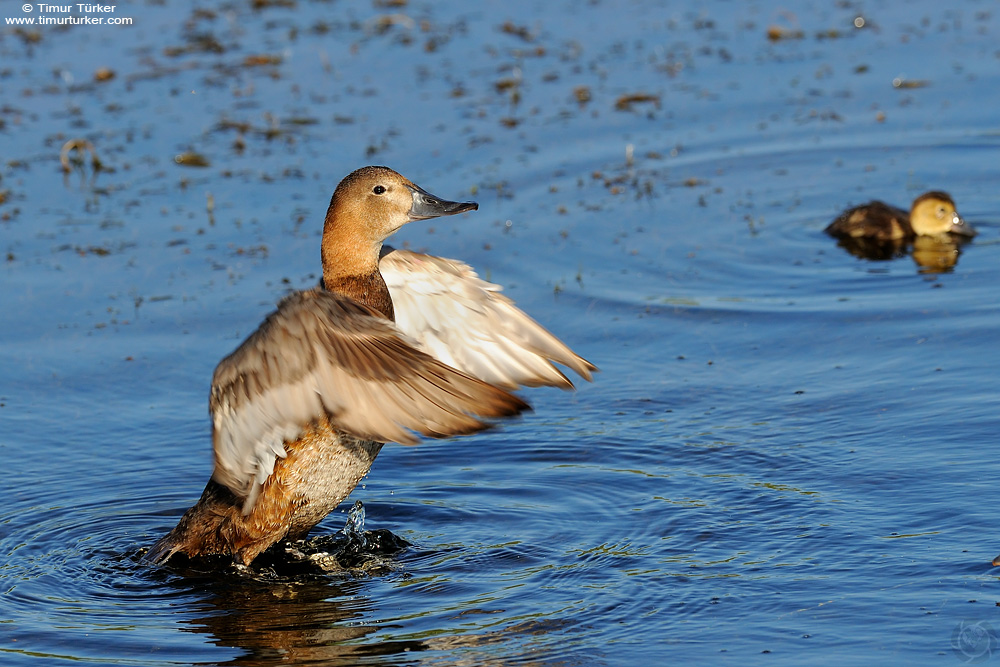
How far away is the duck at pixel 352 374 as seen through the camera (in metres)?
4.69

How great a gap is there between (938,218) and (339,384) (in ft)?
20.5

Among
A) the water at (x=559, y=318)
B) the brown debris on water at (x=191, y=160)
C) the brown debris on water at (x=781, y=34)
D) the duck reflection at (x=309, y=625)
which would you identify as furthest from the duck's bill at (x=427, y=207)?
the brown debris on water at (x=781, y=34)

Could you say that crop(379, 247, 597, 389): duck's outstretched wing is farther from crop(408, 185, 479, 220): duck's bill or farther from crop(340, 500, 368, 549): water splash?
crop(340, 500, 368, 549): water splash

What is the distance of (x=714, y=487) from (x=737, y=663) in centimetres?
162

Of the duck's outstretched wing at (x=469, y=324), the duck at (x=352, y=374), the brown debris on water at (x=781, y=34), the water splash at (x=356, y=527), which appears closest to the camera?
the duck at (x=352, y=374)

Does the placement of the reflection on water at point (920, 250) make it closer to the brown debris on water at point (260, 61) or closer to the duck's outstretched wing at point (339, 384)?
the duck's outstretched wing at point (339, 384)

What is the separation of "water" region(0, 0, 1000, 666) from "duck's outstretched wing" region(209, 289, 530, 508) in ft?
3.18

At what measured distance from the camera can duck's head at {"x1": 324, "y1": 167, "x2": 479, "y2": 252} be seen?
593cm

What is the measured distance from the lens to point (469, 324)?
6.22 metres

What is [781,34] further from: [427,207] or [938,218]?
[427,207]

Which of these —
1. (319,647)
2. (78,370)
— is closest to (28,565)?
(319,647)

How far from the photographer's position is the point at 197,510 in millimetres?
6043

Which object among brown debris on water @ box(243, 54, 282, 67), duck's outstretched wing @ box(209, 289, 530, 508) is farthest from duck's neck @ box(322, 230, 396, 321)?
brown debris on water @ box(243, 54, 282, 67)

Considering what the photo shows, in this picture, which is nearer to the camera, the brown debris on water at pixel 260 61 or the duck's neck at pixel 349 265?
the duck's neck at pixel 349 265
